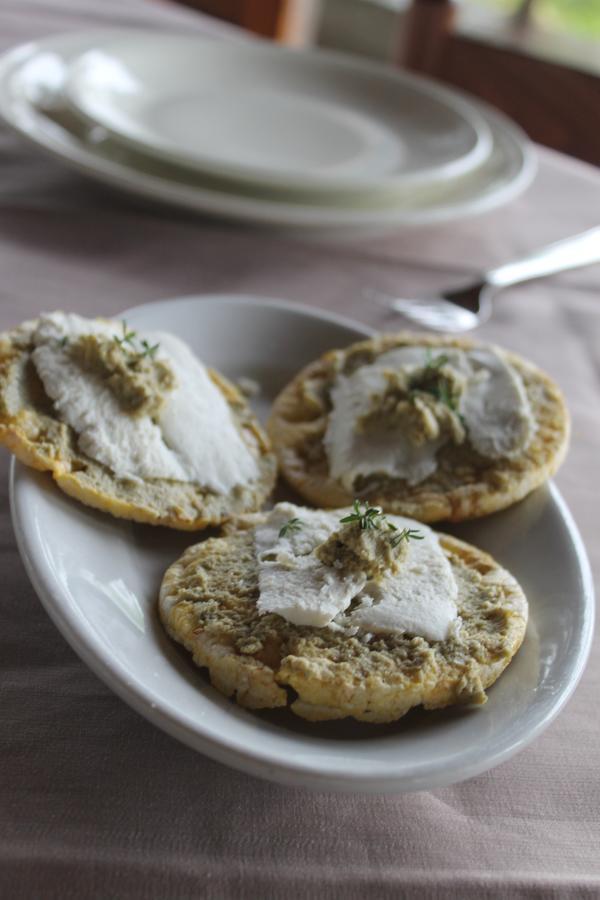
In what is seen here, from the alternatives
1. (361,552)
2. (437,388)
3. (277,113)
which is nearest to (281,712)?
(361,552)

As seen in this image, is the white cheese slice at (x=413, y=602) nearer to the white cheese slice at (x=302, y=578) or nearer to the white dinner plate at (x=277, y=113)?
the white cheese slice at (x=302, y=578)

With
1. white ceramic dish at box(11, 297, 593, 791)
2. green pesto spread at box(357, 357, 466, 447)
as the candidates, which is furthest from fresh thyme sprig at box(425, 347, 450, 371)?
white ceramic dish at box(11, 297, 593, 791)

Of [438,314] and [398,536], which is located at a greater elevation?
[398,536]

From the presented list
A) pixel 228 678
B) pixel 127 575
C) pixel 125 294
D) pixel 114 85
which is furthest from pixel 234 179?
pixel 228 678

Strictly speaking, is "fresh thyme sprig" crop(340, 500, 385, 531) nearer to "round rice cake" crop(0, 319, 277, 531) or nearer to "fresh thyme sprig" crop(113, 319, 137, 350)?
"round rice cake" crop(0, 319, 277, 531)

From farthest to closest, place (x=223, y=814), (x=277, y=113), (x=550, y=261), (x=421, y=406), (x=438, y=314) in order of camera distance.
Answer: (x=277, y=113), (x=550, y=261), (x=438, y=314), (x=421, y=406), (x=223, y=814)

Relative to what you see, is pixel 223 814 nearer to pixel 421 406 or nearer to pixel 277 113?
pixel 421 406
